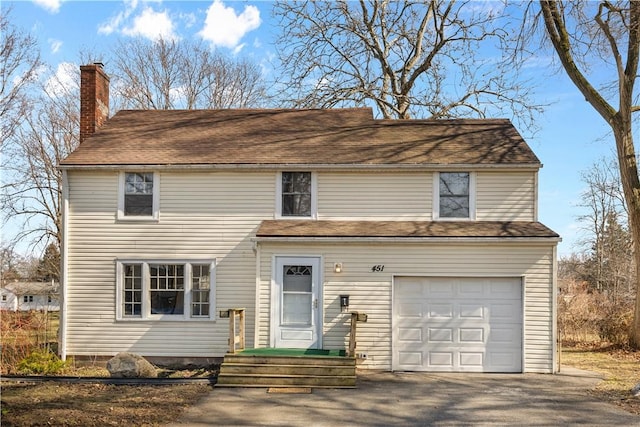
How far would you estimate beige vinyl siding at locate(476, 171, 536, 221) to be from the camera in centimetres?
1498

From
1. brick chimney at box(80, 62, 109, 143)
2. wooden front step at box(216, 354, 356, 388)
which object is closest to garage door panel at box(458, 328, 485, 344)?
wooden front step at box(216, 354, 356, 388)

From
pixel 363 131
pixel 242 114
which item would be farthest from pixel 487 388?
pixel 242 114

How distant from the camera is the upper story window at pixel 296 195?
15250mm

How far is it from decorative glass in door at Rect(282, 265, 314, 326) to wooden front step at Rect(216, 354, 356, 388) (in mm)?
1667

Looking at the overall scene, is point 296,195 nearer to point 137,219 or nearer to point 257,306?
point 257,306

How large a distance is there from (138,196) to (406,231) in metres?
7.12

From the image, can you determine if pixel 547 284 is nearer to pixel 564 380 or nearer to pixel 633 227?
pixel 564 380

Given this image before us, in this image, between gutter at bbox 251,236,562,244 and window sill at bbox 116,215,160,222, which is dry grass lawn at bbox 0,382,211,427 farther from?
window sill at bbox 116,215,160,222

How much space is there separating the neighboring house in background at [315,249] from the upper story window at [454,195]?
37 mm

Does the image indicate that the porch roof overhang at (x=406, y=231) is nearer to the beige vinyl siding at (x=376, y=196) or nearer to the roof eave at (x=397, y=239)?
the roof eave at (x=397, y=239)

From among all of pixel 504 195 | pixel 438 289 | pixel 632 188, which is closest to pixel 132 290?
pixel 438 289

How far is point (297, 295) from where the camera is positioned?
14.3 m

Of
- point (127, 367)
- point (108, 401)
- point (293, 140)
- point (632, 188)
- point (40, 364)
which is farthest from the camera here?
point (632, 188)

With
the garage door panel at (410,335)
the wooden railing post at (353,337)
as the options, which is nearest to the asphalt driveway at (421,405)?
the wooden railing post at (353,337)
